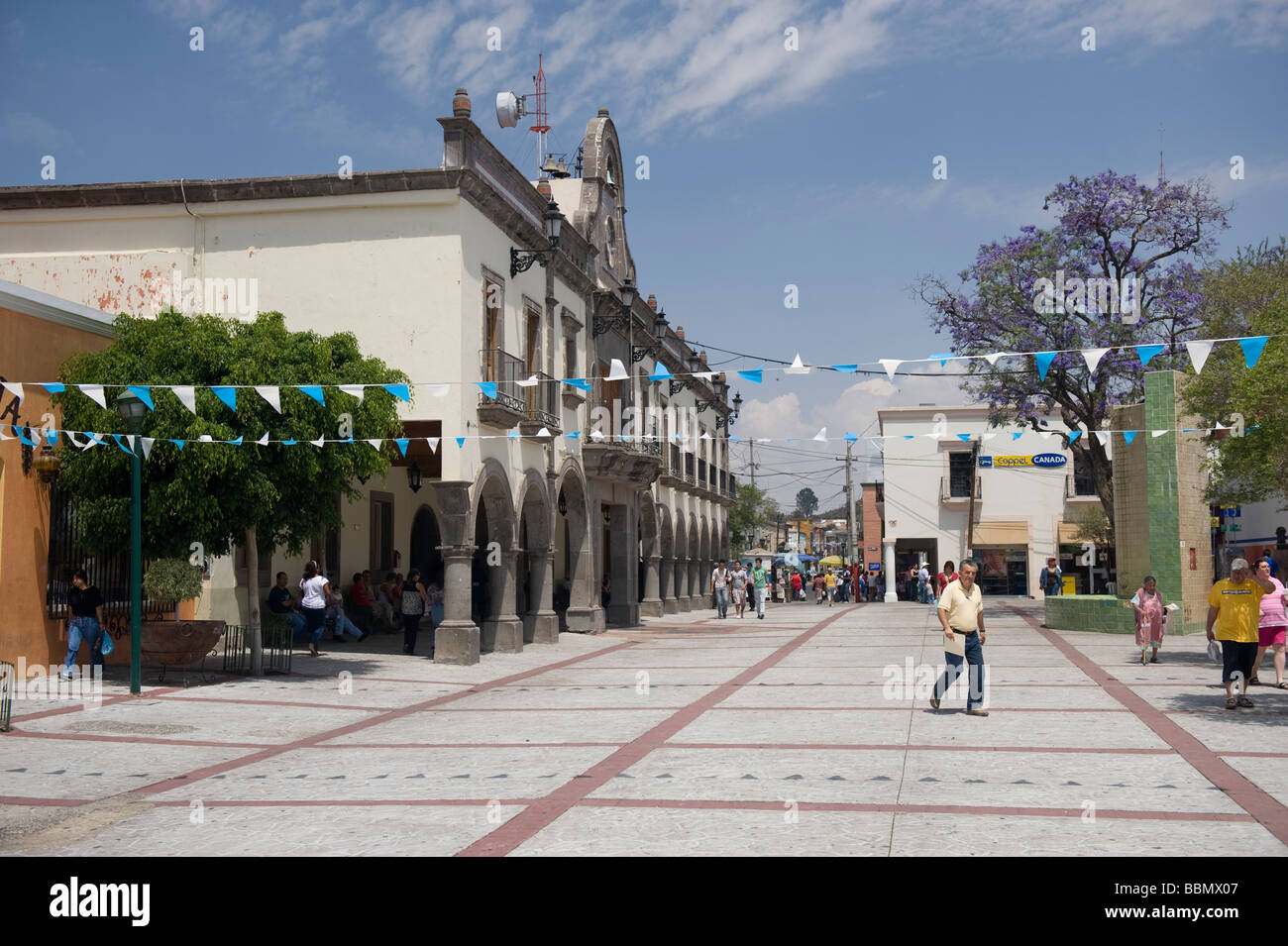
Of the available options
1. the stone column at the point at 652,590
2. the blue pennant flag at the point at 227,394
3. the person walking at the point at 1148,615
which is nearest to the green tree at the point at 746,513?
the stone column at the point at 652,590

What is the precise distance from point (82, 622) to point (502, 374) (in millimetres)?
7928

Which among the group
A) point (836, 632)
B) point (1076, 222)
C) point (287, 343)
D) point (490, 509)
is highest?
point (1076, 222)

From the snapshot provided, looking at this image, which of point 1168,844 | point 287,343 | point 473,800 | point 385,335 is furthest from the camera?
point 385,335

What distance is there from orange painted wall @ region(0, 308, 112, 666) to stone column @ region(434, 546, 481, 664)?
554cm

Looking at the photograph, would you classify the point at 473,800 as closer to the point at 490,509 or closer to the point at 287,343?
the point at 287,343

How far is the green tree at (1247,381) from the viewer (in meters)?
12.7

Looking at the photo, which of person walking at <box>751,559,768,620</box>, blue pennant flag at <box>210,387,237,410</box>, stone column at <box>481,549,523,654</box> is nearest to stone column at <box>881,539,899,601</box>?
person walking at <box>751,559,768,620</box>

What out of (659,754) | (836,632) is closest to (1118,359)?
(836,632)

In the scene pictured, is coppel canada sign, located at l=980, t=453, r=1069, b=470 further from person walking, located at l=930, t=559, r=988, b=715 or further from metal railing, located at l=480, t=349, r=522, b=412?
person walking, located at l=930, t=559, r=988, b=715

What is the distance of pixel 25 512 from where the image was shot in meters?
15.4

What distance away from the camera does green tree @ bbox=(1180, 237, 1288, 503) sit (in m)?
12.7

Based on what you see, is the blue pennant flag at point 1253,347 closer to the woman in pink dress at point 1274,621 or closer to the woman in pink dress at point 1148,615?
the woman in pink dress at point 1274,621
